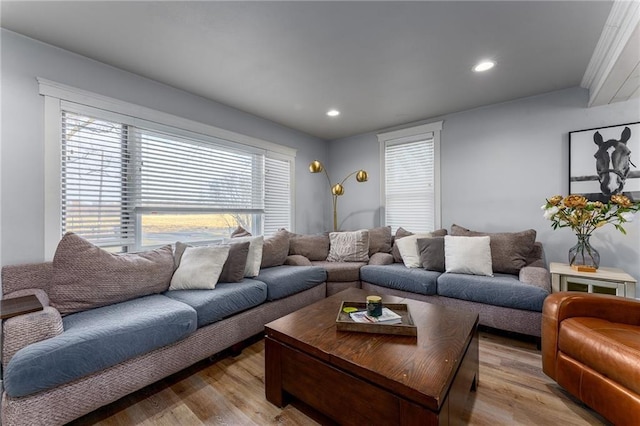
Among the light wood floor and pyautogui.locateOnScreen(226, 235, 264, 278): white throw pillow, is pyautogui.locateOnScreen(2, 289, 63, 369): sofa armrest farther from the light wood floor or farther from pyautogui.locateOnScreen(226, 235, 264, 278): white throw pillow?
pyautogui.locateOnScreen(226, 235, 264, 278): white throw pillow

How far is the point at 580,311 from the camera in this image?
1.69 m

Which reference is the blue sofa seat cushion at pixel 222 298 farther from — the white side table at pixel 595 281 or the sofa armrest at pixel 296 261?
the white side table at pixel 595 281

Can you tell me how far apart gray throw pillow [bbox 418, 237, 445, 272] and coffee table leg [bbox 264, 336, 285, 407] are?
204cm

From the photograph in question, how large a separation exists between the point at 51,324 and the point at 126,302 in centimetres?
56

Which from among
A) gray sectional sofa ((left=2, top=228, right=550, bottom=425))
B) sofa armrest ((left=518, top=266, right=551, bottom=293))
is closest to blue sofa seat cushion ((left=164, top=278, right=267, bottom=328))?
gray sectional sofa ((left=2, top=228, right=550, bottom=425))

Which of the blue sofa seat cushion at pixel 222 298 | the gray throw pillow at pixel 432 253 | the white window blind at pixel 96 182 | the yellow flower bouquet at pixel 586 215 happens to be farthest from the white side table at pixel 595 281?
the white window blind at pixel 96 182

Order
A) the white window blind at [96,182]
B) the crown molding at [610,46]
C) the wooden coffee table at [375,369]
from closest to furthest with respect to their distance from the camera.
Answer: the wooden coffee table at [375,369] → the crown molding at [610,46] → the white window blind at [96,182]

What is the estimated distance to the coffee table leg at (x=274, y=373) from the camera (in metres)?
1.56

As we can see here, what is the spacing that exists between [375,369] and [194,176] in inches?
109

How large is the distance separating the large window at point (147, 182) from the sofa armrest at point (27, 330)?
3.19 feet

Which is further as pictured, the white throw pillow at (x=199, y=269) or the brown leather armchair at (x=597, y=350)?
the white throw pillow at (x=199, y=269)

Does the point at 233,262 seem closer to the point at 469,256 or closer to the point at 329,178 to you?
the point at 469,256

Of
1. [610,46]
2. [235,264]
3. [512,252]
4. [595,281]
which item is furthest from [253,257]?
A: [610,46]

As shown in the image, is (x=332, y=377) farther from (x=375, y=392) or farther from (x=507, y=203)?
(x=507, y=203)
